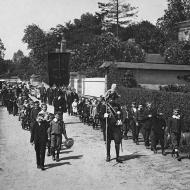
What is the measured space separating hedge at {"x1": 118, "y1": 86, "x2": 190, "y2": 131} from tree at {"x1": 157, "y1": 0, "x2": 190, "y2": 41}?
57.3m

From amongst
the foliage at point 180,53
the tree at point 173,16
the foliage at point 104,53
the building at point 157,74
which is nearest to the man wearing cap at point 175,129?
the building at point 157,74

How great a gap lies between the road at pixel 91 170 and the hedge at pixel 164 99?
6.67 ft

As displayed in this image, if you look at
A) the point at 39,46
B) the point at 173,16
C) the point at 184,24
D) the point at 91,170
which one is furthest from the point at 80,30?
the point at 91,170

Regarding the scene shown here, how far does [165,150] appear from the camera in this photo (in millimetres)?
14891

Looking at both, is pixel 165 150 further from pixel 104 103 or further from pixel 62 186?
pixel 62 186

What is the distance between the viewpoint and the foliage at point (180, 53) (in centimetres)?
4309

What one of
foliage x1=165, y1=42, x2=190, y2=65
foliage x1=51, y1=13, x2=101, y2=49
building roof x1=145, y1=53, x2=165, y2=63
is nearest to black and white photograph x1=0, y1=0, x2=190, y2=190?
foliage x1=165, y1=42, x2=190, y2=65

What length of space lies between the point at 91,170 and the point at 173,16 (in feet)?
229

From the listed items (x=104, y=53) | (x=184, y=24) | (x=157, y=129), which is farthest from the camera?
(x=184, y=24)

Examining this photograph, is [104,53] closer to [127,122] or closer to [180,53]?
[180,53]

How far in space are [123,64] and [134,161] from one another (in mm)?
20141

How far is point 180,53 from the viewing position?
43.3 metres

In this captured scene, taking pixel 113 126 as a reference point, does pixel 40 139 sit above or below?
below

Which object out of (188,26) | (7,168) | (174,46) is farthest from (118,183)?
(188,26)
